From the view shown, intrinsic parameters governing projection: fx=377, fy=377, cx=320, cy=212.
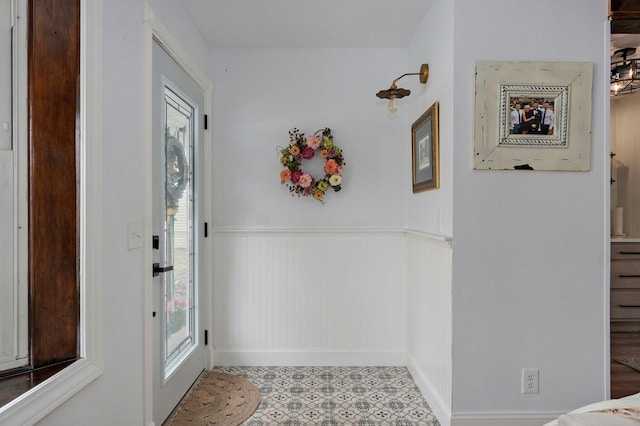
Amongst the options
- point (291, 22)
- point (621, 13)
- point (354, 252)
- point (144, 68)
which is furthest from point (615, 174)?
point (144, 68)

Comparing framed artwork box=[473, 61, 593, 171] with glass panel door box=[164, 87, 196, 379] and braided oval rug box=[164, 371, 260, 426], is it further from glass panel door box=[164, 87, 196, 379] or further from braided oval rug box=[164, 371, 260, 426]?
braided oval rug box=[164, 371, 260, 426]

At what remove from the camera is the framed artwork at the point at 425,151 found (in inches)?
87.4

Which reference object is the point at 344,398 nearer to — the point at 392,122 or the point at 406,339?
the point at 406,339

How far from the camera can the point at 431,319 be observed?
2322 millimetres

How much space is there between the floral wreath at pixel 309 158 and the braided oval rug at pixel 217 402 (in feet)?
4.69

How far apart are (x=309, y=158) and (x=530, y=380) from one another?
195 centimetres

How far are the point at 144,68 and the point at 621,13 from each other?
2.47m

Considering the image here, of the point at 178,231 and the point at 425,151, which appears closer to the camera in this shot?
the point at 178,231

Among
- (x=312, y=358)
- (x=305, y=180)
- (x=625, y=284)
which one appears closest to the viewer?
(x=305, y=180)

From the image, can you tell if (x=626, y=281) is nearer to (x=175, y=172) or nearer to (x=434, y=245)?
(x=434, y=245)

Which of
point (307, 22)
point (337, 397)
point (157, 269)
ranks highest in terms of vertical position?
point (307, 22)

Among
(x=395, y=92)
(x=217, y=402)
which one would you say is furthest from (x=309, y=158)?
(x=217, y=402)

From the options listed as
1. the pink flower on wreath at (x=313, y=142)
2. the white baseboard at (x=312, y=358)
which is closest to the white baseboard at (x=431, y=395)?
the white baseboard at (x=312, y=358)

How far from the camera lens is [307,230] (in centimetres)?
289
